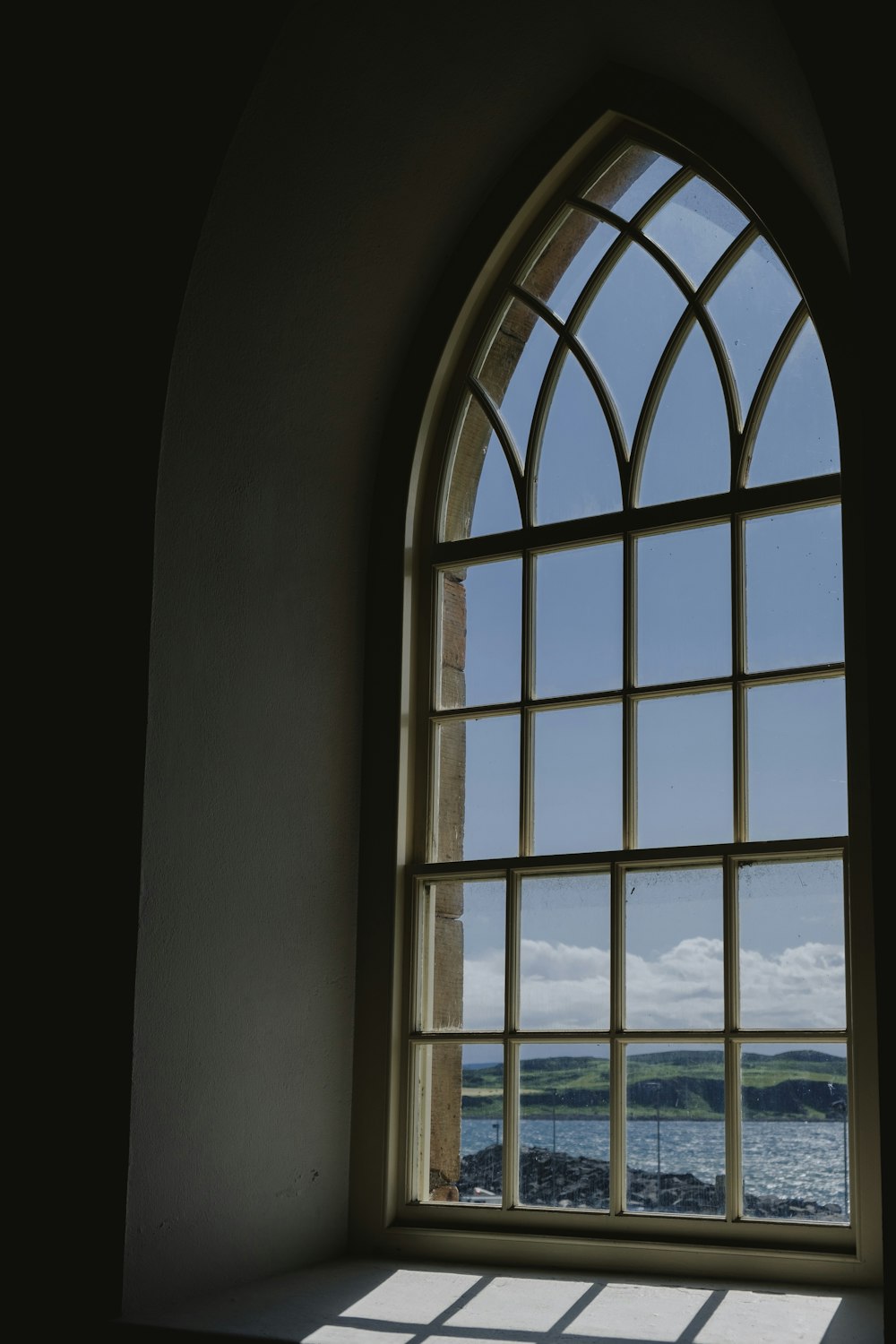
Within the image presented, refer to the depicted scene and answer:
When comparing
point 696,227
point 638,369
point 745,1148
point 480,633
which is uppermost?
point 696,227

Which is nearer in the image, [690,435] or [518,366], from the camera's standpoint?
[690,435]

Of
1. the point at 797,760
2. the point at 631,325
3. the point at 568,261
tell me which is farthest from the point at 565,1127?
the point at 568,261

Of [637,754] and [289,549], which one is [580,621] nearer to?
[637,754]

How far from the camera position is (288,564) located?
11.2ft

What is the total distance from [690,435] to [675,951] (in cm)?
Result: 121

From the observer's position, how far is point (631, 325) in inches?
137

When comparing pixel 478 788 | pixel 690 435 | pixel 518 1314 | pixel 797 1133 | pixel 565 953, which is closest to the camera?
pixel 518 1314

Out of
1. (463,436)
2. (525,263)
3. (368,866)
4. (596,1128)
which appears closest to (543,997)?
(596,1128)

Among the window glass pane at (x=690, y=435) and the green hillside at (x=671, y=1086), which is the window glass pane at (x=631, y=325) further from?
the green hillside at (x=671, y=1086)

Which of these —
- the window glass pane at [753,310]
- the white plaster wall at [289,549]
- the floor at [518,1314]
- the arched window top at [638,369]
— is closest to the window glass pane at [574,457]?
the arched window top at [638,369]

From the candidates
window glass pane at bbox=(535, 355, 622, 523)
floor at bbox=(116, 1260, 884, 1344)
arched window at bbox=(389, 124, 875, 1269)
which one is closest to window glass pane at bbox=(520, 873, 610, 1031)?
arched window at bbox=(389, 124, 875, 1269)

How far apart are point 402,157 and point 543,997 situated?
203 cm

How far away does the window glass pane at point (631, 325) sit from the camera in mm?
3434

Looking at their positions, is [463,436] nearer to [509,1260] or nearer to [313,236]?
[313,236]
